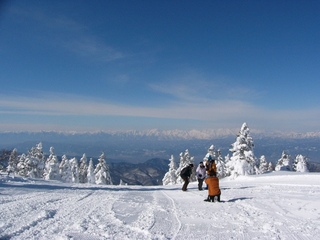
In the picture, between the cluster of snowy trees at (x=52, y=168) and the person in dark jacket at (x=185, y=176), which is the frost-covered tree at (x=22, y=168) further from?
the person in dark jacket at (x=185, y=176)

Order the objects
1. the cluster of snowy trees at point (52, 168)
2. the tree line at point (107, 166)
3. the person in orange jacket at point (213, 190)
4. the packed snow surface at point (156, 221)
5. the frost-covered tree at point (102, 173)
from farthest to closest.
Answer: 1. the frost-covered tree at point (102, 173)
2. the cluster of snowy trees at point (52, 168)
3. the tree line at point (107, 166)
4. the person in orange jacket at point (213, 190)
5. the packed snow surface at point (156, 221)

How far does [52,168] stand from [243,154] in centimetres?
3947

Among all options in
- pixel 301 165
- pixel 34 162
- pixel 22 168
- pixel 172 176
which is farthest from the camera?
pixel 301 165

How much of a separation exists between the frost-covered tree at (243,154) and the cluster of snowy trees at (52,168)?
26.7m

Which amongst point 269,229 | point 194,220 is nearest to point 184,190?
point 194,220

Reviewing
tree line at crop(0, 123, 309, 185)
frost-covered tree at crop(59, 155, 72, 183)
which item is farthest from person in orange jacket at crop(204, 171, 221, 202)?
frost-covered tree at crop(59, 155, 72, 183)

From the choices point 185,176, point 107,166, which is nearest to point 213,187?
point 185,176

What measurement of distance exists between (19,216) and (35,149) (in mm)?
54227

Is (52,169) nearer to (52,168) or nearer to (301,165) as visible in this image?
(52,168)

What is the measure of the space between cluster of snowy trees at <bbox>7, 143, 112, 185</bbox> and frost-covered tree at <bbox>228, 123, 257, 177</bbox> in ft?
87.6

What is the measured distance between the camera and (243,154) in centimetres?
4438

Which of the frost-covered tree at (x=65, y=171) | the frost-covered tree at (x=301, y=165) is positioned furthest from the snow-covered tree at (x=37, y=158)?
the frost-covered tree at (x=301, y=165)

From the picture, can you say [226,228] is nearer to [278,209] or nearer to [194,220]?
[194,220]

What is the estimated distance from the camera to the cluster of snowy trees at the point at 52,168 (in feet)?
179
